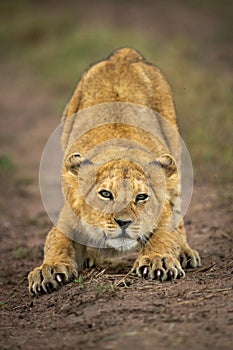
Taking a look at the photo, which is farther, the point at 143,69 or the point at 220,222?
the point at 220,222

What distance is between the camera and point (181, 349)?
3.48 m

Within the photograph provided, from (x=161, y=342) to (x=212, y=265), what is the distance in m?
1.84

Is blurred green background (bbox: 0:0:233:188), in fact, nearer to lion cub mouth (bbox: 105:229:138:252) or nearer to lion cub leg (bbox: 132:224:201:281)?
lion cub leg (bbox: 132:224:201:281)

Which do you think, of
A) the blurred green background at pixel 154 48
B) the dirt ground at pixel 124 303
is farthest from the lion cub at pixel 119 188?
the blurred green background at pixel 154 48

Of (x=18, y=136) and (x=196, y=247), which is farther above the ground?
(x=18, y=136)

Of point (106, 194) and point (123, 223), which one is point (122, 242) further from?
point (106, 194)

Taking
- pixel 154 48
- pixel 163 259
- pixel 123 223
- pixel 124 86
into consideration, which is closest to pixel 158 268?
pixel 163 259

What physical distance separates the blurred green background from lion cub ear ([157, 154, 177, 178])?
3.04 m

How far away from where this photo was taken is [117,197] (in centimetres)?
473

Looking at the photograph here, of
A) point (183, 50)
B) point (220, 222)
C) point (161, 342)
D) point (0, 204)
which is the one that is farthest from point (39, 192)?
point (183, 50)

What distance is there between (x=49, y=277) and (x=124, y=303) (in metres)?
0.83

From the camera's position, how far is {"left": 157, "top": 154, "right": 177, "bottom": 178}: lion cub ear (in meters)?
5.15

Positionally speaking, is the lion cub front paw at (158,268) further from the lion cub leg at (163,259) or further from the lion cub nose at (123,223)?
the lion cub nose at (123,223)

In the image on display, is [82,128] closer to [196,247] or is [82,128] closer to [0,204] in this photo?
[196,247]
